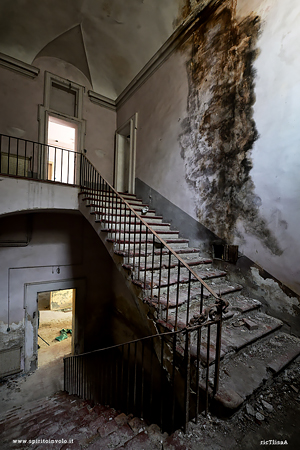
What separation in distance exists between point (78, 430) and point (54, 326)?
6.74 meters

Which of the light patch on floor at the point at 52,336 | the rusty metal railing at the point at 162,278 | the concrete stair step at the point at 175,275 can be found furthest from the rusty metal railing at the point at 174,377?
the light patch on floor at the point at 52,336

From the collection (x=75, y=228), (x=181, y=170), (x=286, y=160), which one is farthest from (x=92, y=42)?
(x=286, y=160)

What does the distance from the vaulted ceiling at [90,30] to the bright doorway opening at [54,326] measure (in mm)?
7175

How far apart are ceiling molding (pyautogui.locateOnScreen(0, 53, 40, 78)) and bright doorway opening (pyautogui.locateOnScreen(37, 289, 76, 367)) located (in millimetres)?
6445

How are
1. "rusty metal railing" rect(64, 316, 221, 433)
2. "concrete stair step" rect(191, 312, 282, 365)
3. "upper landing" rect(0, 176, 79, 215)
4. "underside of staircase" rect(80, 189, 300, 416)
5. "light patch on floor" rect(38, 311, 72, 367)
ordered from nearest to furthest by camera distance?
1. "rusty metal railing" rect(64, 316, 221, 433)
2. "underside of staircase" rect(80, 189, 300, 416)
3. "concrete stair step" rect(191, 312, 282, 365)
4. "upper landing" rect(0, 176, 79, 215)
5. "light patch on floor" rect(38, 311, 72, 367)

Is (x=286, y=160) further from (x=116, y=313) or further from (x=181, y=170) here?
(x=116, y=313)

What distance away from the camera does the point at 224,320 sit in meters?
2.67

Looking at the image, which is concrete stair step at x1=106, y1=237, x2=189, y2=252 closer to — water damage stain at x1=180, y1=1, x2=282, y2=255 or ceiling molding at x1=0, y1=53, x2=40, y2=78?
water damage stain at x1=180, y1=1, x2=282, y2=255

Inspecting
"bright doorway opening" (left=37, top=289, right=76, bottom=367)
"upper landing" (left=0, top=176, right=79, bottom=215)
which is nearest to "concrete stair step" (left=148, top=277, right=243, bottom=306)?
"upper landing" (left=0, top=176, right=79, bottom=215)

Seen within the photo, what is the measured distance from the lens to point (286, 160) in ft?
9.43

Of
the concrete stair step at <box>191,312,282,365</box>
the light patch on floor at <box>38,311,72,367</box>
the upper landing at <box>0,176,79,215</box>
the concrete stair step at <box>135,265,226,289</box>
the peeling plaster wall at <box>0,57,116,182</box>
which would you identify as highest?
the peeling plaster wall at <box>0,57,116,182</box>

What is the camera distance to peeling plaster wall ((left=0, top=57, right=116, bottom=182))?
544cm

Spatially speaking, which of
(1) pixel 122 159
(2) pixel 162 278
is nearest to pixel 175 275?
(2) pixel 162 278

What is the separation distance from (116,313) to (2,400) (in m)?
3.04
